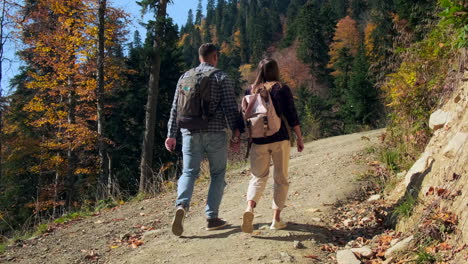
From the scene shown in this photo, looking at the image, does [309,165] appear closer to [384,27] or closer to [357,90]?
[357,90]

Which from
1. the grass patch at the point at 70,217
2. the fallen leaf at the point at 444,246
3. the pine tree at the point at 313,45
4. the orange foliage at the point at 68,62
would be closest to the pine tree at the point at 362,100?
the orange foliage at the point at 68,62

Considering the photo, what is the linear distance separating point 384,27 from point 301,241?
123 feet

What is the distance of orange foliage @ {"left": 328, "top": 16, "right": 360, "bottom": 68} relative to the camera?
2052 inches

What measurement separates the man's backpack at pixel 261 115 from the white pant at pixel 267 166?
7.0 inches

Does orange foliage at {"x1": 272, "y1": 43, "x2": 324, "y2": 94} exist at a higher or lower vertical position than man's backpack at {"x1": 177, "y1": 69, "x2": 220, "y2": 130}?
higher

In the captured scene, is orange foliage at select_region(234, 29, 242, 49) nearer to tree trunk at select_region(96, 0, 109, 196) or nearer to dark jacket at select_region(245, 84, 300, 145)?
tree trunk at select_region(96, 0, 109, 196)

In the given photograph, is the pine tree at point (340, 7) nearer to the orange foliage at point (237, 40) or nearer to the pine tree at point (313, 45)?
the orange foliage at point (237, 40)

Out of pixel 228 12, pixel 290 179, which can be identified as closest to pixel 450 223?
pixel 290 179

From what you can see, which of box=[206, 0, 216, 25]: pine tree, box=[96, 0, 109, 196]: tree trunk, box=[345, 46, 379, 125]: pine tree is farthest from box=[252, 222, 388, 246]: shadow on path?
box=[206, 0, 216, 25]: pine tree

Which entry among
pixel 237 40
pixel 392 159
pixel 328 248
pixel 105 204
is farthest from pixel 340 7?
pixel 328 248

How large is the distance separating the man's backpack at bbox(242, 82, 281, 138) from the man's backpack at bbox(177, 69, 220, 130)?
432 millimetres

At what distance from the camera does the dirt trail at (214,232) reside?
12.1 ft

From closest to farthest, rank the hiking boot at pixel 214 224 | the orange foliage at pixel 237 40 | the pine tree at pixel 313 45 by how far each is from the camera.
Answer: the hiking boot at pixel 214 224, the pine tree at pixel 313 45, the orange foliage at pixel 237 40

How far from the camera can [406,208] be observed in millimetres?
3848
